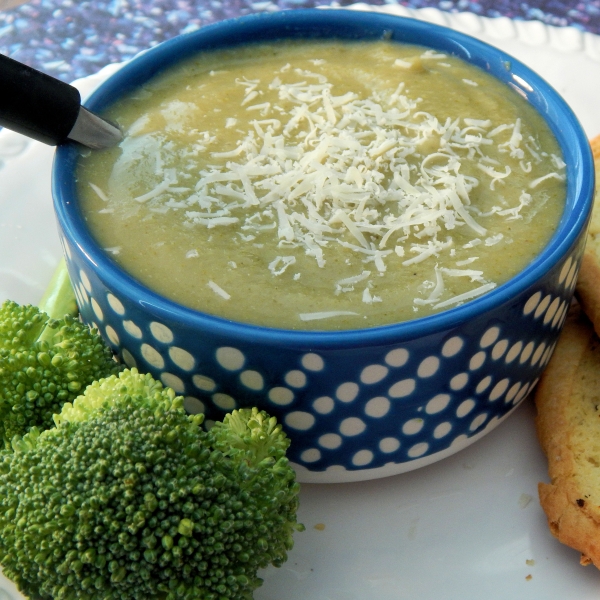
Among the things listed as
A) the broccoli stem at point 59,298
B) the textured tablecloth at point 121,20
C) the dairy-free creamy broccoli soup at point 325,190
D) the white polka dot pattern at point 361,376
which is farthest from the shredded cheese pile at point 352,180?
the textured tablecloth at point 121,20

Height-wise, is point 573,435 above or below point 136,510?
below

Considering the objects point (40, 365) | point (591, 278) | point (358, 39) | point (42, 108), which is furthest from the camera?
point (358, 39)

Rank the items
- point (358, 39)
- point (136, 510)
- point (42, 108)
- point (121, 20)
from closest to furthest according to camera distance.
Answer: point (136, 510), point (42, 108), point (358, 39), point (121, 20)

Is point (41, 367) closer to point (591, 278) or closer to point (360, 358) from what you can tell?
point (360, 358)

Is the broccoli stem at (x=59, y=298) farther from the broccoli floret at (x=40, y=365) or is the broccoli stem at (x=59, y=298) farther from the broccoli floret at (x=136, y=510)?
the broccoli floret at (x=136, y=510)

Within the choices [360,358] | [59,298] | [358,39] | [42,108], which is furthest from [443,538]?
[358,39]

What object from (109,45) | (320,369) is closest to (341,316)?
(320,369)
